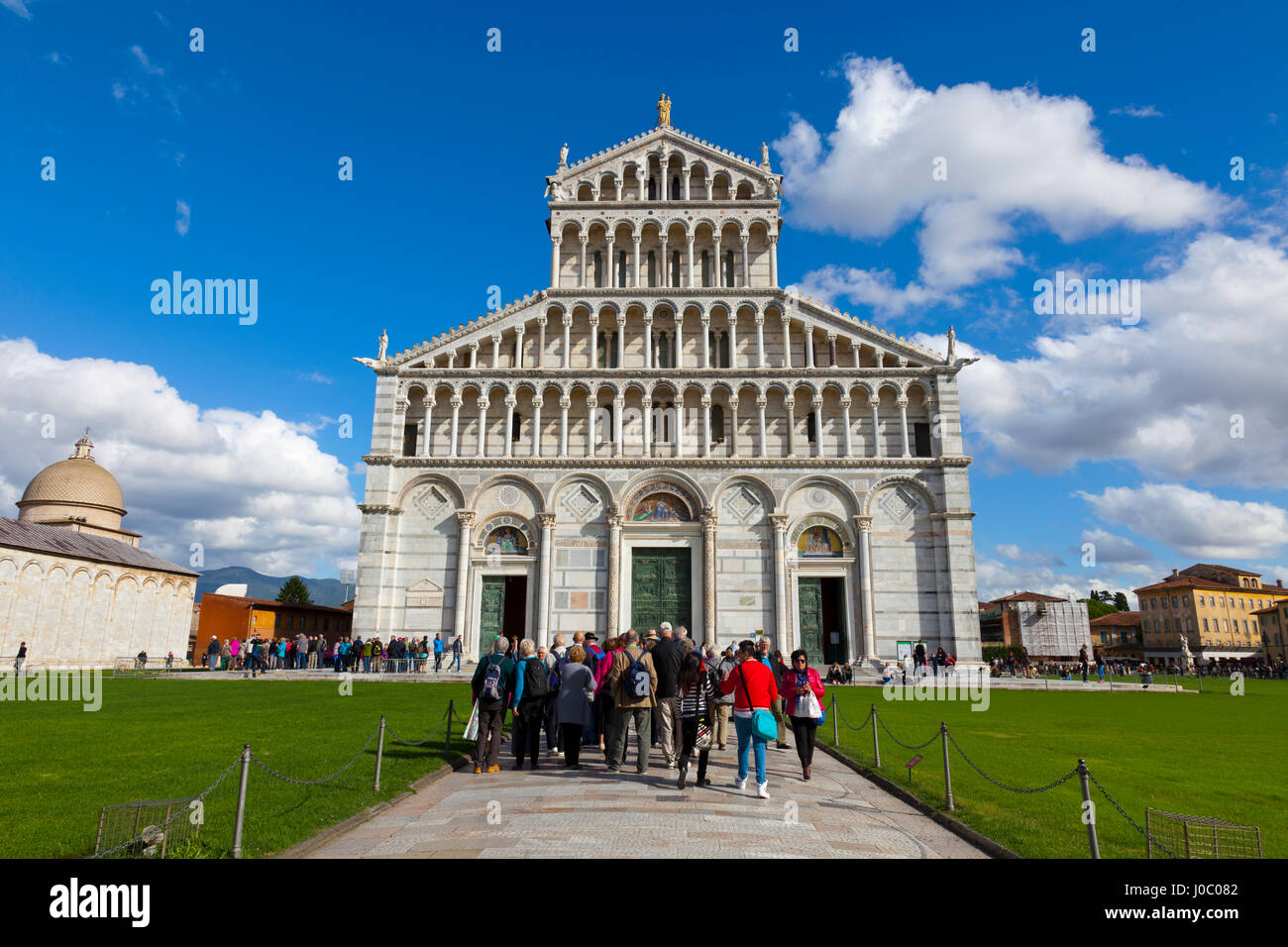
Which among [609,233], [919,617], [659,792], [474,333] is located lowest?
[659,792]

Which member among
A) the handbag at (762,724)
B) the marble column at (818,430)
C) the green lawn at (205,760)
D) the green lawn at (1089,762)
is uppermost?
the marble column at (818,430)

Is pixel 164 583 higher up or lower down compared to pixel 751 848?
higher up

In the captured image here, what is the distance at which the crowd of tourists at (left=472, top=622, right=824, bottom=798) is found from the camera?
10.2 metres

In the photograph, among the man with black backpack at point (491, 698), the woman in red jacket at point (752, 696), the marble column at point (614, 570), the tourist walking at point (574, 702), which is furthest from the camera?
the marble column at point (614, 570)

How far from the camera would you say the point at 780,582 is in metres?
31.8

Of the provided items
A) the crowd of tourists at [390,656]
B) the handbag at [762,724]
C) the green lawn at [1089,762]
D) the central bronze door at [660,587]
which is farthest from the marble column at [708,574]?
the handbag at [762,724]

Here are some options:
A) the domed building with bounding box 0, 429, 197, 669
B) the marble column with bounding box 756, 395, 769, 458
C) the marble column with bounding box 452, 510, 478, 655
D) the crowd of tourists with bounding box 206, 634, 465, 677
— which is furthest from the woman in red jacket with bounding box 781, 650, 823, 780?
the domed building with bounding box 0, 429, 197, 669

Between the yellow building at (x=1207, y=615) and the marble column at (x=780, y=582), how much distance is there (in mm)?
68553

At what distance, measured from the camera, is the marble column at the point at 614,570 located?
31547 millimetres

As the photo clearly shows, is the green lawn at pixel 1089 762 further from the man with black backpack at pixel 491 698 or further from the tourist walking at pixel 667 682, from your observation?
the man with black backpack at pixel 491 698
